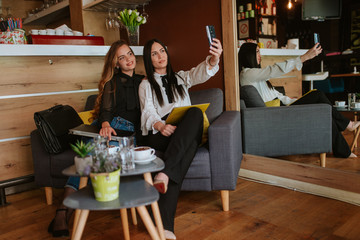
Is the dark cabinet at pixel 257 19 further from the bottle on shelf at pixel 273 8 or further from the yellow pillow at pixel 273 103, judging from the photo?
the yellow pillow at pixel 273 103

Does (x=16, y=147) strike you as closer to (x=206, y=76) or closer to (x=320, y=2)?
(x=206, y=76)

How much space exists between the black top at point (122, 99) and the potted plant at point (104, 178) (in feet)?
3.19

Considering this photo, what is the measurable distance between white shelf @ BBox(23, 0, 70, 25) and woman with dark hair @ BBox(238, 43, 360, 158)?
8.57 ft

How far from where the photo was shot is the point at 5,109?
2.47 meters

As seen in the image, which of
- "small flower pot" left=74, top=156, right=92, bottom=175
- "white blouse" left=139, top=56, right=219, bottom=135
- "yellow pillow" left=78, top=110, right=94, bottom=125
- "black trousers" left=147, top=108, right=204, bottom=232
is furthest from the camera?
"yellow pillow" left=78, top=110, right=94, bottom=125

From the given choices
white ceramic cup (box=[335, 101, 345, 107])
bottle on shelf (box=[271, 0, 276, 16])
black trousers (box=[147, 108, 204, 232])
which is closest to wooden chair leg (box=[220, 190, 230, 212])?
black trousers (box=[147, 108, 204, 232])

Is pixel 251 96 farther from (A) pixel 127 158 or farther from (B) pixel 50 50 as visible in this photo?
(B) pixel 50 50

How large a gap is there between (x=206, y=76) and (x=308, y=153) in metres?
0.89

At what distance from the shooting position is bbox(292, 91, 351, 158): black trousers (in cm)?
209

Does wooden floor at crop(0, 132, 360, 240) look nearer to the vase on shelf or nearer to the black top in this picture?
the black top

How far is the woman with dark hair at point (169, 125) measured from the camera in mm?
1636

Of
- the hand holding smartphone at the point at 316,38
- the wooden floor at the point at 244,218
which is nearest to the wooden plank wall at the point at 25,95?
the wooden floor at the point at 244,218

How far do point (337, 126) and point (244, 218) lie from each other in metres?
0.89

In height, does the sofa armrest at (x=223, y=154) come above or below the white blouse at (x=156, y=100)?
below
